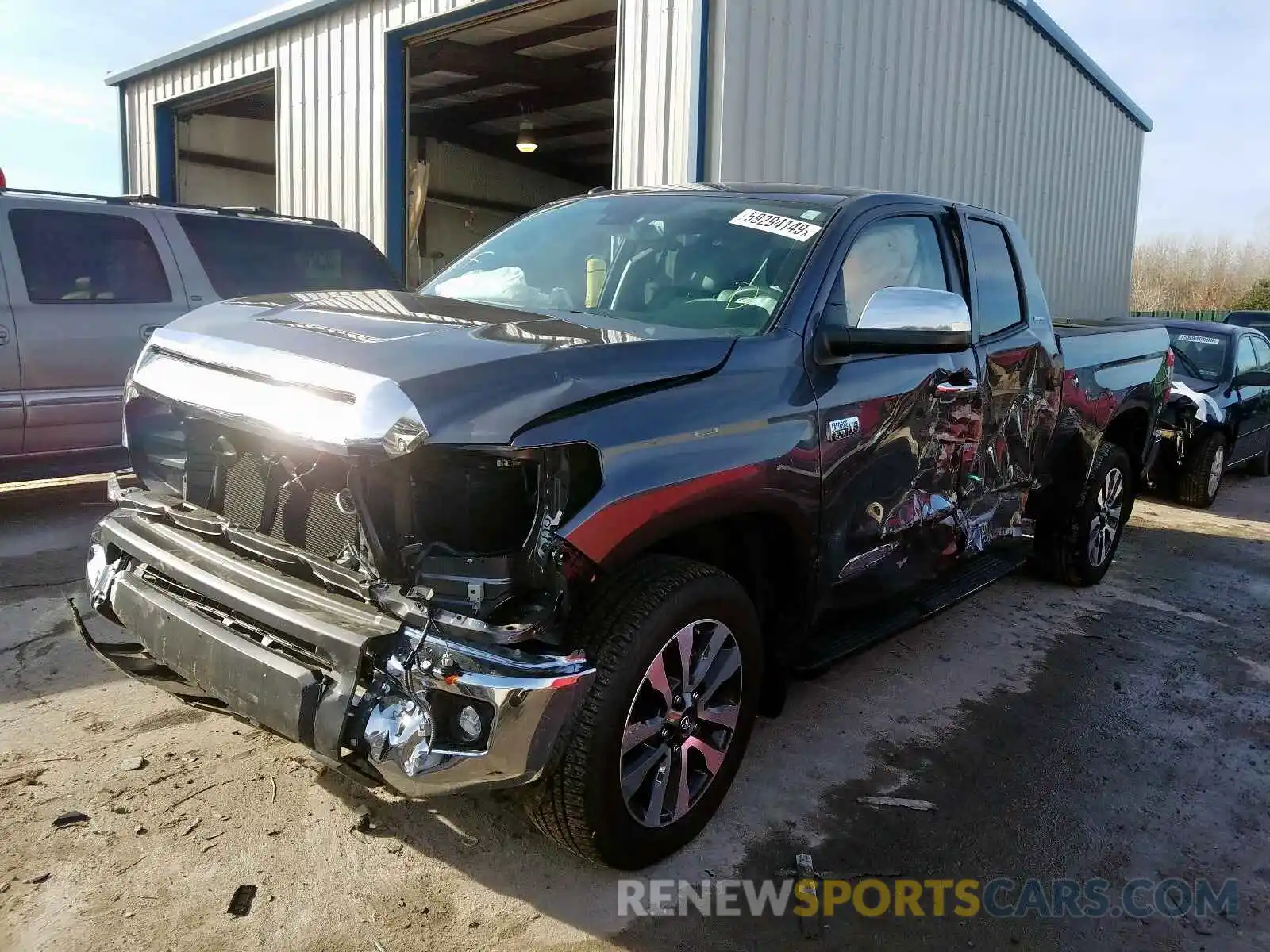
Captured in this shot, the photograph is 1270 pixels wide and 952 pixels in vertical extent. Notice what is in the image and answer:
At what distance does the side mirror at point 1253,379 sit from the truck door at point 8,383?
9.94 meters

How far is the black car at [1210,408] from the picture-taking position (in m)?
8.36

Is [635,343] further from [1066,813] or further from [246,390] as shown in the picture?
[1066,813]

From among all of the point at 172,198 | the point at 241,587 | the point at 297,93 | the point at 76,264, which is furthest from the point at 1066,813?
the point at 172,198

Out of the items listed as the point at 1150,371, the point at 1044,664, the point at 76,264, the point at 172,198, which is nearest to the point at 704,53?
the point at 1150,371

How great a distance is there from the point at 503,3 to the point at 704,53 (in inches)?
94.4

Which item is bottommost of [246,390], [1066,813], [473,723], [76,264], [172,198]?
[1066,813]

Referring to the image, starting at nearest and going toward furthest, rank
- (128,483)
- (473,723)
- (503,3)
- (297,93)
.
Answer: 1. (473,723)
2. (128,483)
3. (503,3)
4. (297,93)

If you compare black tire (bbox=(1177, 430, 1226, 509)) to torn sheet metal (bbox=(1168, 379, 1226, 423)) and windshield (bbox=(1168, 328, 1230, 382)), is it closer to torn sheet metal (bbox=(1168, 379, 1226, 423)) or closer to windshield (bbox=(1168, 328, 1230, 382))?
torn sheet metal (bbox=(1168, 379, 1226, 423))

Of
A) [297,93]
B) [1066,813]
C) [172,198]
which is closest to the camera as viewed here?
[1066,813]

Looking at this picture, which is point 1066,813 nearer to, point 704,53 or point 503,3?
point 704,53

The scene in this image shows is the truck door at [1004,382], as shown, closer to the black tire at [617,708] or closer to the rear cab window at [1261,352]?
the black tire at [617,708]

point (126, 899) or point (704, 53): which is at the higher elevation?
point (704, 53)

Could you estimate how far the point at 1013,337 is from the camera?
14.0 ft

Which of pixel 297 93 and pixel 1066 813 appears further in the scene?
pixel 297 93
